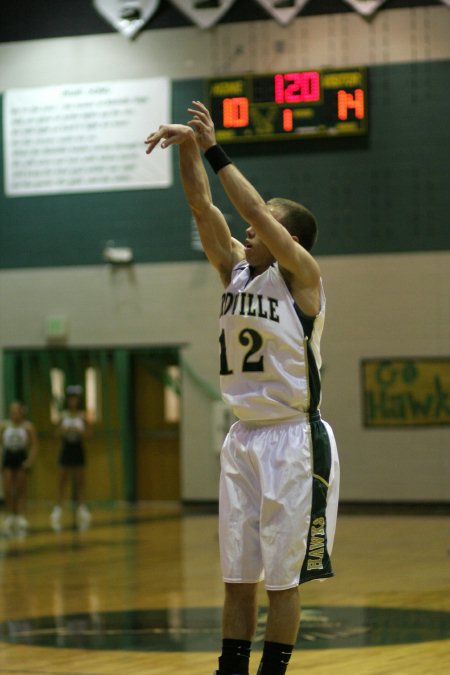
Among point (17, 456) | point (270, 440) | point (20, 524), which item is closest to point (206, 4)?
point (17, 456)

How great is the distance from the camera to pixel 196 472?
1659cm

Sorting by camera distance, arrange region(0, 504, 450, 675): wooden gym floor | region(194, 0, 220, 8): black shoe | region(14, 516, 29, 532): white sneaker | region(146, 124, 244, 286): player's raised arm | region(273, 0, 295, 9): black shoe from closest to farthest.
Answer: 1. region(146, 124, 244, 286): player's raised arm
2. region(0, 504, 450, 675): wooden gym floor
3. region(14, 516, 29, 532): white sneaker
4. region(273, 0, 295, 9): black shoe
5. region(194, 0, 220, 8): black shoe

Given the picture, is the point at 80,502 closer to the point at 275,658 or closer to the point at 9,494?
the point at 9,494

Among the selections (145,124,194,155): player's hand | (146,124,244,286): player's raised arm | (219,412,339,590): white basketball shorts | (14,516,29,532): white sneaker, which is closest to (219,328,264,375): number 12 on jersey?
(219,412,339,590): white basketball shorts

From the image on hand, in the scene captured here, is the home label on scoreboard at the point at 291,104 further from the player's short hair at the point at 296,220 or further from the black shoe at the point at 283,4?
the player's short hair at the point at 296,220

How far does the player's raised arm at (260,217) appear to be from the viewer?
13.7ft

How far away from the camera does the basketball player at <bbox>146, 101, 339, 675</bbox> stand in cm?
423

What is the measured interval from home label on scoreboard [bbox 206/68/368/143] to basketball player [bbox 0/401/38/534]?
4571 millimetres

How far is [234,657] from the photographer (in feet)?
14.1

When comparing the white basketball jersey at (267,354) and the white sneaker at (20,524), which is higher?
the white basketball jersey at (267,354)

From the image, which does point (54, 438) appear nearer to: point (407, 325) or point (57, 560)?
point (407, 325)

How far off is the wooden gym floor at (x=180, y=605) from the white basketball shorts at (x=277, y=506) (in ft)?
5.62

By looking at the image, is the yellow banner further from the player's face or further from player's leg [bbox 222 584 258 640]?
player's leg [bbox 222 584 258 640]

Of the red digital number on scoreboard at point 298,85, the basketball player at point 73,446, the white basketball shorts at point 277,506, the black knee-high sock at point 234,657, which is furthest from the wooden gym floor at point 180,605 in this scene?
the red digital number on scoreboard at point 298,85
